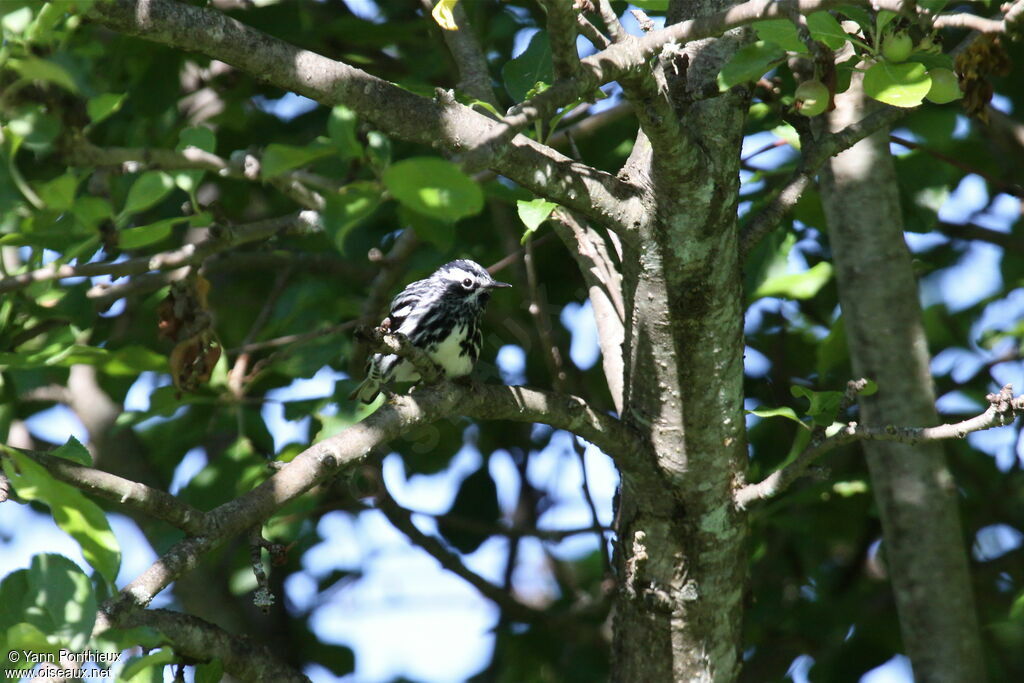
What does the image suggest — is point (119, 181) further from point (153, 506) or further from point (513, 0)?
point (153, 506)

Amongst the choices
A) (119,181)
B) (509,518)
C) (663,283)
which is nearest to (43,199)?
(663,283)

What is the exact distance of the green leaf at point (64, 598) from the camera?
60.3 inches

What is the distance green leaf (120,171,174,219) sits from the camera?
1.82m

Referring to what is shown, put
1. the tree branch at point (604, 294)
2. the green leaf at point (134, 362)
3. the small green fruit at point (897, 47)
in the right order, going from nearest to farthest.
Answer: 1. the small green fruit at point (897, 47)
2. the tree branch at point (604, 294)
3. the green leaf at point (134, 362)

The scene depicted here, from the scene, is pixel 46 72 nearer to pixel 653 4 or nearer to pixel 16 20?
pixel 16 20

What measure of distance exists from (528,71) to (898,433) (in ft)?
3.56

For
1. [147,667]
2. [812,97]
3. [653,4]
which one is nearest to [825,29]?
[812,97]

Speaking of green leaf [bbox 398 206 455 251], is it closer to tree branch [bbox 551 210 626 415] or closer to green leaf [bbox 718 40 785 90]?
green leaf [bbox 718 40 785 90]

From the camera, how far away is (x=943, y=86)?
74.7 inches

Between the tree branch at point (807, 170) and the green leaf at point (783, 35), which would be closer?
the green leaf at point (783, 35)

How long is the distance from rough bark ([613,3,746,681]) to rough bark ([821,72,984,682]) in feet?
2.29

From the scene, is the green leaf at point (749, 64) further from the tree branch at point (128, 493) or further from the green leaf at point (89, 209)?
the tree branch at point (128, 493)

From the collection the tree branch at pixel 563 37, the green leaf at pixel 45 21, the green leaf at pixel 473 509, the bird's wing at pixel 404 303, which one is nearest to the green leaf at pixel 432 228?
the tree branch at pixel 563 37

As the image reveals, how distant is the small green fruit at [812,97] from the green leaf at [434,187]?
1.00m
